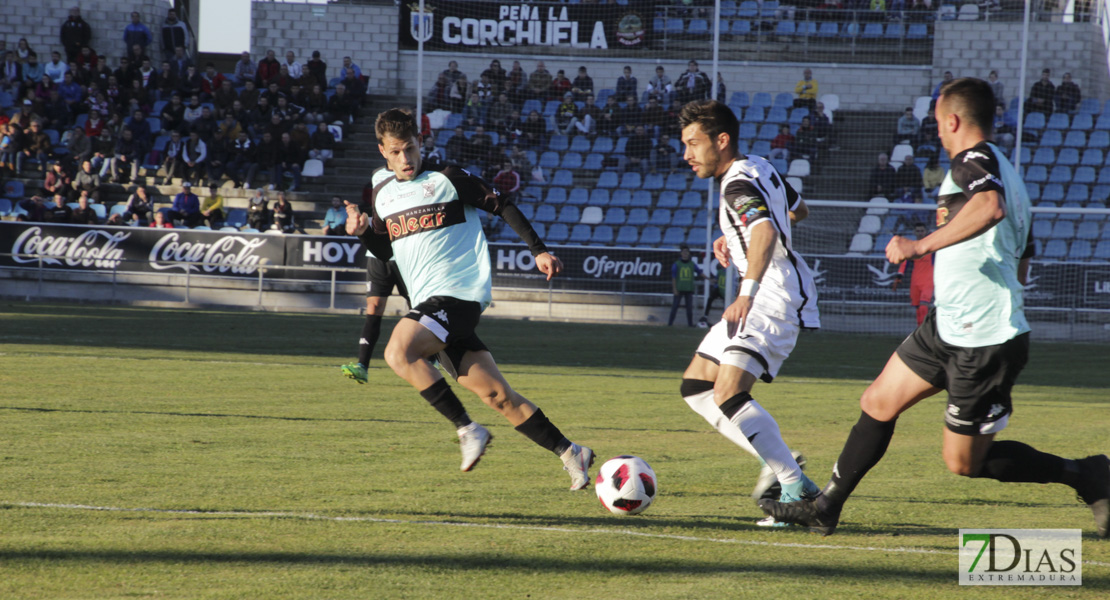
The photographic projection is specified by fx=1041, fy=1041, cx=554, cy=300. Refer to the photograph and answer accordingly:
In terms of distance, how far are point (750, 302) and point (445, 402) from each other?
181 centimetres

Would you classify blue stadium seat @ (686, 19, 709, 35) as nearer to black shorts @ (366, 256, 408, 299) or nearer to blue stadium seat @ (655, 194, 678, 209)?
blue stadium seat @ (655, 194, 678, 209)

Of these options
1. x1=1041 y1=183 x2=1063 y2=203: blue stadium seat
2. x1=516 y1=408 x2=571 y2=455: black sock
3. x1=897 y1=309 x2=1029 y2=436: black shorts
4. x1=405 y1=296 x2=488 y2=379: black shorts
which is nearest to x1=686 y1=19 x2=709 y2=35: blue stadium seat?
x1=1041 y1=183 x2=1063 y2=203: blue stadium seat

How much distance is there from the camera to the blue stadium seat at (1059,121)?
2520cm

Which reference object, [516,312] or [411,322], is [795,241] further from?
[411,322]

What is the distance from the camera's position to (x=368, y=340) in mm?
10344

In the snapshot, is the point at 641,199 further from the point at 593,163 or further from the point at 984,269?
the point at 984,269

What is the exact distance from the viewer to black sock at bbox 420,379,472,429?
5.67m

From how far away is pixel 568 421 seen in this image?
866cm

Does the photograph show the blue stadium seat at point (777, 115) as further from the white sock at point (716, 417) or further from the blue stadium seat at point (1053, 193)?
the white sock at point (716, 417)

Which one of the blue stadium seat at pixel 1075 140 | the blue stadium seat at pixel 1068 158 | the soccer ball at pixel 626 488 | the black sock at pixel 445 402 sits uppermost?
the blue stadium seat at pixel 1075 140

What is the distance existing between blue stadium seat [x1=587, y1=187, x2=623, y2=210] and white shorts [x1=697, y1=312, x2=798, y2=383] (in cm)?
2119

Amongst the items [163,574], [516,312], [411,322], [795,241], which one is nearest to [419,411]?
[411,322]

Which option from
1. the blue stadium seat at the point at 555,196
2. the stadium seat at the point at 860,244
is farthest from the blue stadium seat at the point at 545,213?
the stadium seat at the point at 860,244

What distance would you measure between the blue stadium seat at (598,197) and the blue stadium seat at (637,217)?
770 mm
